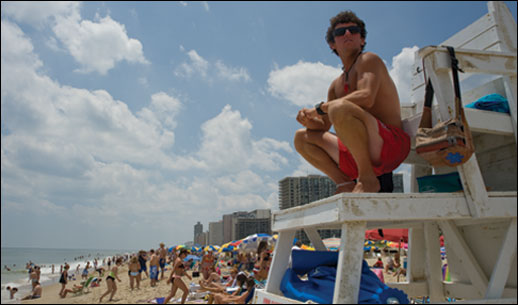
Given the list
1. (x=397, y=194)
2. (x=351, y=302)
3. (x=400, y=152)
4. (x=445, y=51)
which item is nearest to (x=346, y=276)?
(x=351, y=302)

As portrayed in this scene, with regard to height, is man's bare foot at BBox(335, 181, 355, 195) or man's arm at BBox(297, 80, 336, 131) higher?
man's arm at BBox(297, 80, 336, 131)

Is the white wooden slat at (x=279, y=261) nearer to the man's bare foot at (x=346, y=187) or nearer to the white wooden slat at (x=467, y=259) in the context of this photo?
the man's bare foot at (x=346, y=187)

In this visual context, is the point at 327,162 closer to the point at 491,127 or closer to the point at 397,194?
the point at 397,194

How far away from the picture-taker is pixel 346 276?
5.84 feet

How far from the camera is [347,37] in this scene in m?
3.06

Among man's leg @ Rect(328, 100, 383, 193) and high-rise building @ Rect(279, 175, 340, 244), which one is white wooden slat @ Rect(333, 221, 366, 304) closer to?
man's leg @ Rect(328, 100, 383, 193)

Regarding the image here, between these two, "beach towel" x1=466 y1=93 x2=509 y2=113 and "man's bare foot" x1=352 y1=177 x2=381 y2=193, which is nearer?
"man's bare foot" x1=352 y1=177 x2=381 y2=193

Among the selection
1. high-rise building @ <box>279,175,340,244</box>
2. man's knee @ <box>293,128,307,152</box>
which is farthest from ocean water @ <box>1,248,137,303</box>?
high-rise building @ <box>279,175,340,244</box>

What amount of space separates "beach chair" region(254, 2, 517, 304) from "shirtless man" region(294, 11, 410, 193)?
0.86 ft

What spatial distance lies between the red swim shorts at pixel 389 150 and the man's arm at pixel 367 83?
20cm

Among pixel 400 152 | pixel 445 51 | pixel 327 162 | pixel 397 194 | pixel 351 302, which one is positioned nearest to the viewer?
pixel 351 302

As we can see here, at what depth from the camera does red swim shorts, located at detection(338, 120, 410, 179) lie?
2473 mm

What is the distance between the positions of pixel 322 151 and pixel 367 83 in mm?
714

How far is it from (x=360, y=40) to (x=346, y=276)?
86.7 inches
